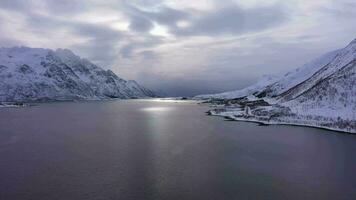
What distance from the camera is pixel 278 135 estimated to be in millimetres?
80688

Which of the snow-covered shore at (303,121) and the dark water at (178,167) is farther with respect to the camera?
the snow-covered shore at (303,121)

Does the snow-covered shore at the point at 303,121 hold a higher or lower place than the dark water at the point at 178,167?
higher

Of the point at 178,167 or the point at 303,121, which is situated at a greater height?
the point at 303,121

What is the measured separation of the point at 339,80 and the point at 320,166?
8701cm

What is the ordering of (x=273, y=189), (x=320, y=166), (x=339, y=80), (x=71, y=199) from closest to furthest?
(x=71, y=199)
(x=273, y=189)
(x=320, y=166)
(x=339, y=80)

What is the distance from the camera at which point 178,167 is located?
152 feet

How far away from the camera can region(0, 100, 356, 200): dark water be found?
3581 cm

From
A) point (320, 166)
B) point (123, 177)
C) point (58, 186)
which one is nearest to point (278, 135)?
point (320, 166)

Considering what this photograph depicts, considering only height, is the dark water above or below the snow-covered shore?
below

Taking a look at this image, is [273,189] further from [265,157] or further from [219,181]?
[265,157]

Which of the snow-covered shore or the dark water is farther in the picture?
the snow-covered shore

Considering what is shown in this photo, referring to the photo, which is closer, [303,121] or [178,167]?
[178,167]

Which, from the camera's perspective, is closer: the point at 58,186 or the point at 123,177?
the point at 58,186

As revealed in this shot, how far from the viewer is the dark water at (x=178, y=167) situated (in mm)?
35812
